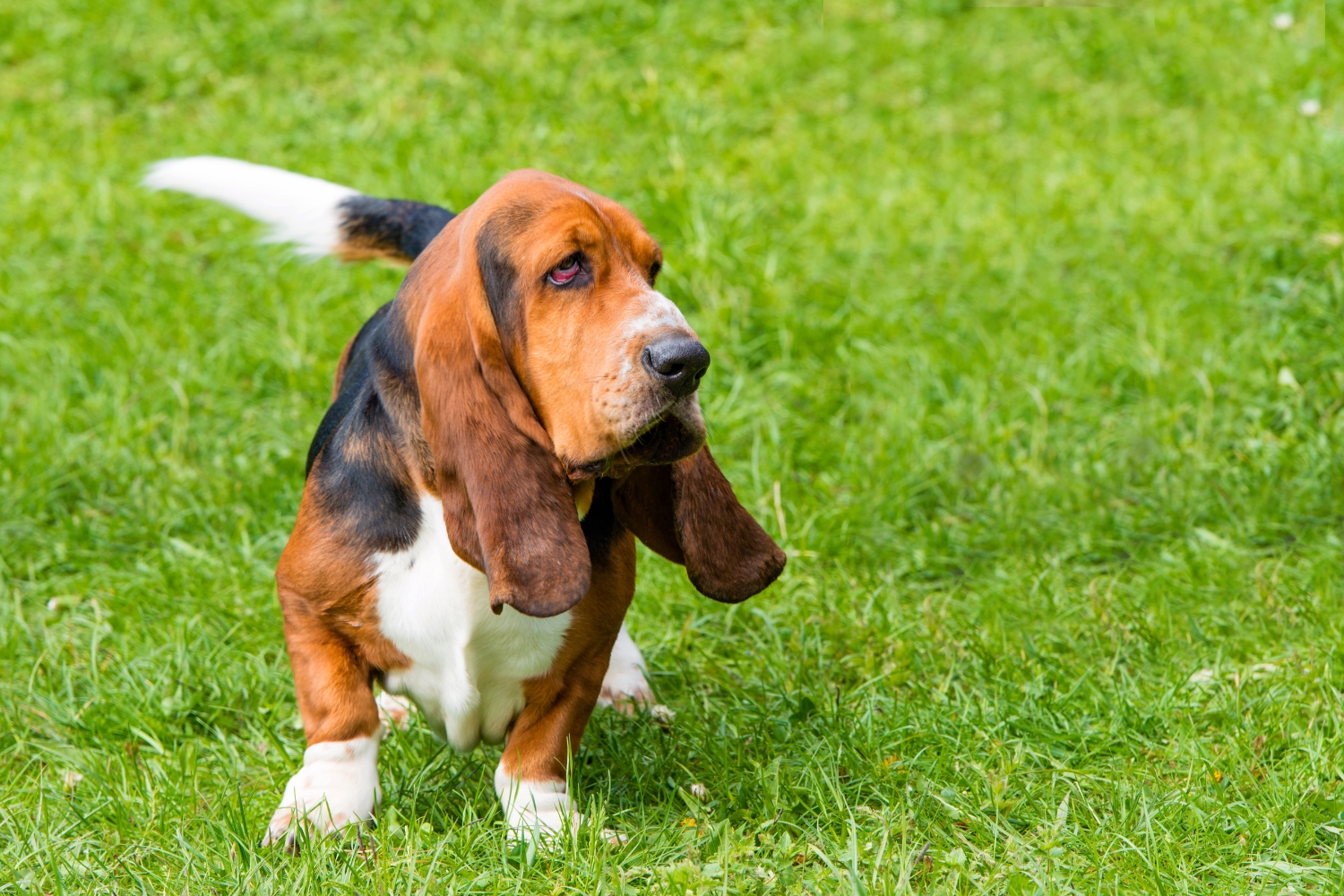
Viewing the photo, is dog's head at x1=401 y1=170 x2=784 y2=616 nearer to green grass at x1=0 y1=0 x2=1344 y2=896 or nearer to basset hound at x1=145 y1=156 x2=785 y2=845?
basset hound at x1=145 y1=156 x2=785 y2=845

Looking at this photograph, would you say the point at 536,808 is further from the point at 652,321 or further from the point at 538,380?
the point at 652,321

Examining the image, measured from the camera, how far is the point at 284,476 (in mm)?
4848

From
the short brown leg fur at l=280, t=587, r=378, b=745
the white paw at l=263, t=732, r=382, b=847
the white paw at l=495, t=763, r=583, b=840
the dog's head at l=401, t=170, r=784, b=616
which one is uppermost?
the dog's head at l=401, t=170, r=784, b=616

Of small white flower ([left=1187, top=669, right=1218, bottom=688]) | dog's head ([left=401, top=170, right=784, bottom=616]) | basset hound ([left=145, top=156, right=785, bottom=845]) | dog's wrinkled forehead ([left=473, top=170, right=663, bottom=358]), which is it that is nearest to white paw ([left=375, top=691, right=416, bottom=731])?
basset hound ([left=145, top=156, right=785, bottom=845])

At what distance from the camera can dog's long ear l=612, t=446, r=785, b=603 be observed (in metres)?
2.98

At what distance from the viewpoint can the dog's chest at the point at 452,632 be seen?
2887mm

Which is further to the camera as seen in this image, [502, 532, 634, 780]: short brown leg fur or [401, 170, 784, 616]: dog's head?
[502, 532, 634, 780]: short brown leg fur

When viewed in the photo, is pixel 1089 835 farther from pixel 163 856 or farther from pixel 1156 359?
pixel 1156 359

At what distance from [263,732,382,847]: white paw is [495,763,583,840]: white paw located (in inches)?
12.2

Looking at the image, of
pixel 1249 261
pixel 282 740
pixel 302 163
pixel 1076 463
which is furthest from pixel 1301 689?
pixel 302 163

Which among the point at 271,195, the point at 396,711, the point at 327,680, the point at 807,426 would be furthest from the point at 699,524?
the point at 807,426

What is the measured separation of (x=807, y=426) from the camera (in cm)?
512

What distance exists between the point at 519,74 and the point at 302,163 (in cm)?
145

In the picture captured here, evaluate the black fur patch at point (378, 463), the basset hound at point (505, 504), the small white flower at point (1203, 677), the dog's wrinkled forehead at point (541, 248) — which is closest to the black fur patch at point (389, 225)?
the basset hound at point (505, 504)
